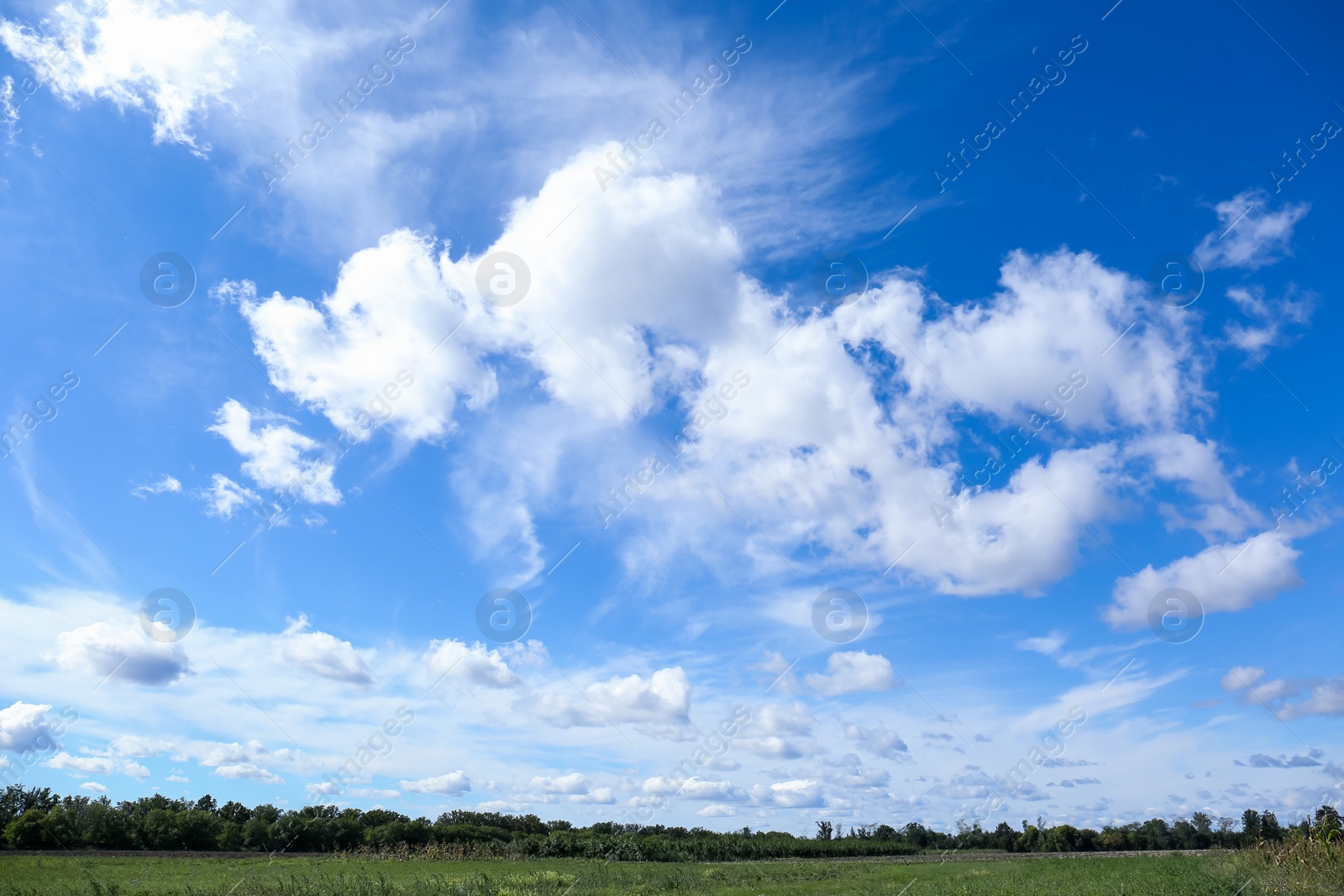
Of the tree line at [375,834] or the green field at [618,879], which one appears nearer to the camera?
the green field at [618,879]

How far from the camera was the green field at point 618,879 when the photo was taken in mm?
28688

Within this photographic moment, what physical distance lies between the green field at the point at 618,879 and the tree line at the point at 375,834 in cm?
536

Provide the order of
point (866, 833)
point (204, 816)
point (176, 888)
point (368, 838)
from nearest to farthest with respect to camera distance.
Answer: point (176, 888) < point (204, 816) < point (368, 838) < point (866, 833)

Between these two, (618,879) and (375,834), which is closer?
(618,879)

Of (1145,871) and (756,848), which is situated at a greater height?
(1145,871)

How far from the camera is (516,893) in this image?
3153 centimetres

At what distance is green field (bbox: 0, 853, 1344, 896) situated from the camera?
2869 cm

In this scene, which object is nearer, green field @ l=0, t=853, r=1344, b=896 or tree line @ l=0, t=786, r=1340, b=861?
green field @ l=0, t=853, r=1344, b=896

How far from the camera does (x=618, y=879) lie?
4100 cm

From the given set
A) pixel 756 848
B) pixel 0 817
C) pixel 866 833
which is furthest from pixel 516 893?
pixel 866 833

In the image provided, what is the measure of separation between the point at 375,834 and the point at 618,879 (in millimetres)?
42228

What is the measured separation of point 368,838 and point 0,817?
28.7 meters

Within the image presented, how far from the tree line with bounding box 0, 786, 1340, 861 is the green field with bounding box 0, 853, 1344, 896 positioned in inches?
211

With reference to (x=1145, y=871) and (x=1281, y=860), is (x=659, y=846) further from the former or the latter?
(x=1281, y=860)
